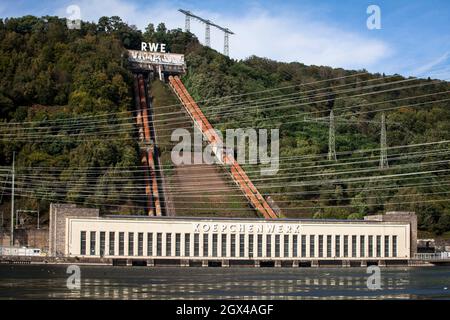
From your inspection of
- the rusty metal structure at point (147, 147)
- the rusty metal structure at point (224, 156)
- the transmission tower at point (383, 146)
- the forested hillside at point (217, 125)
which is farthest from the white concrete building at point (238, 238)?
the transmission tower at point (383, 146)

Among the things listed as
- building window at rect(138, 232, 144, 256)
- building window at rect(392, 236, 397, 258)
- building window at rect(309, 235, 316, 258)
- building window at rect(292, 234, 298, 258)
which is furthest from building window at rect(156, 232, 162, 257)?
building window at rect(392, 236, 397, 258)

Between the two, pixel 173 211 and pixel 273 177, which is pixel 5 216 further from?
pixel 273 177

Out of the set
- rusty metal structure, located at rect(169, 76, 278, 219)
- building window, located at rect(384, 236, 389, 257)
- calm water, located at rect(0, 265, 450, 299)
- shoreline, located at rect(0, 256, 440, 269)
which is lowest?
shoreline, located at rect(0, 256, 440, 269)

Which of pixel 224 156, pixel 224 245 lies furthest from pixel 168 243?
pixel 224 156

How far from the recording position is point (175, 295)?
4872 cm

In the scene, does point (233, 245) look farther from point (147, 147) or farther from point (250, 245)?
point (147, 147)

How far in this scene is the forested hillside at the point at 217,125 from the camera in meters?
120

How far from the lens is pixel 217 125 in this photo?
14675 cm

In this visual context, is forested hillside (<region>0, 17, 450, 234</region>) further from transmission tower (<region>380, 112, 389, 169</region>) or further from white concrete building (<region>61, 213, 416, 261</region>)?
white concrete building (<region>61, 213, 416, 261</region>)

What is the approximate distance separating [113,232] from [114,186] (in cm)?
1718

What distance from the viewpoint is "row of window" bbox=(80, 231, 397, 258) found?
98250 mm

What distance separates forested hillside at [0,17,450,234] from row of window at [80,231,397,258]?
12.5m

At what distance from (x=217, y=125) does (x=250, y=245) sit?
152ft
